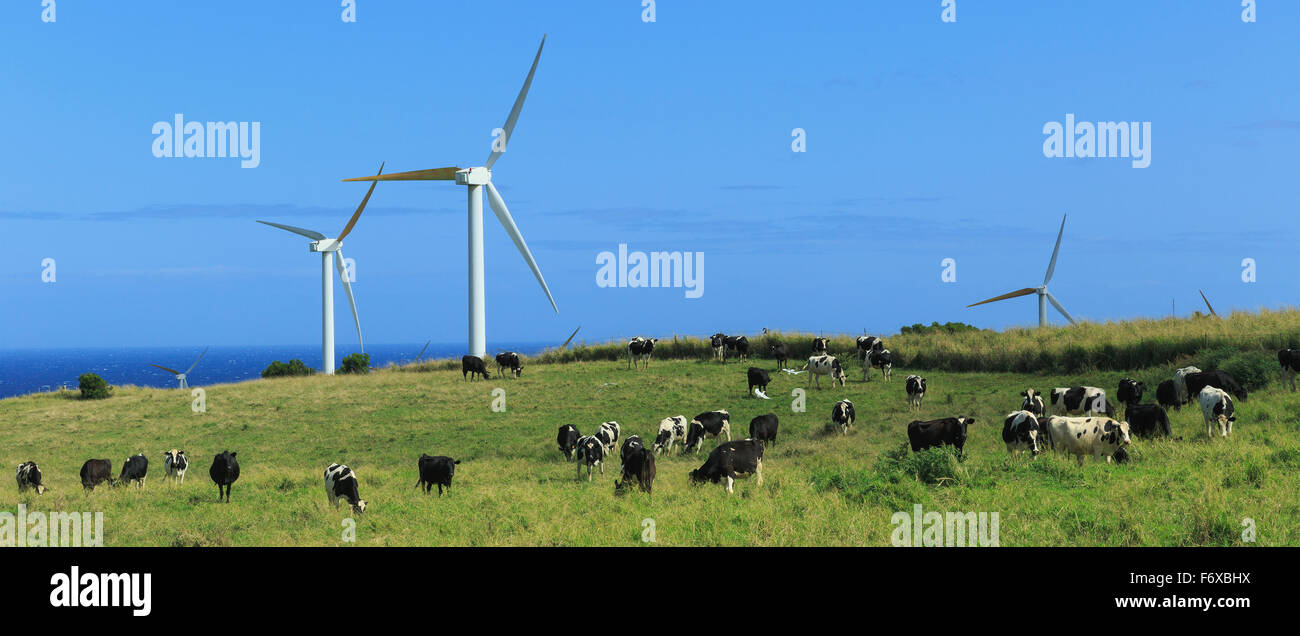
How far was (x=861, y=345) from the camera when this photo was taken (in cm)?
4194

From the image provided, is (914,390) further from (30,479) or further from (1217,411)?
(30,479)

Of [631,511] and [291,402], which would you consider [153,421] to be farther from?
[631,511]

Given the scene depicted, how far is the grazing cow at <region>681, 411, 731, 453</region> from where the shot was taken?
22922mm

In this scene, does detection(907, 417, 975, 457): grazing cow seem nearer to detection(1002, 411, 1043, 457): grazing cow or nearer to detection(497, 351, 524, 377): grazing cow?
detection(1002, 411, 1043, 457): grazing cow

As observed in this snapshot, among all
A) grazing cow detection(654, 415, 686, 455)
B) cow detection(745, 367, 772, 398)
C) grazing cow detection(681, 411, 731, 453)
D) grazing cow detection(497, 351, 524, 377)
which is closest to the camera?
grazing cow detection(654, 415, 686, 455)

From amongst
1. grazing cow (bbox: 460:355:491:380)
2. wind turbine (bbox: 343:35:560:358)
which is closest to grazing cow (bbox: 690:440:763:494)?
grazing cow (bbox: 460:355:491:380)

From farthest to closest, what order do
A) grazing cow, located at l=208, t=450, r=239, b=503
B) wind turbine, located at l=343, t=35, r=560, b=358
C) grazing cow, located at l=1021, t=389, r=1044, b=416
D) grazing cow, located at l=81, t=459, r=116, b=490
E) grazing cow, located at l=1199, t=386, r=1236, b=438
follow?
wind turbine, located at l=343, t=35, r=560, b=358 < grazing cow, located at l=1021, t=389, r=1044, b=416 < grazing cow, located at l=81, t=459, r=116, b=490 < grazing cow, located at l=1199, t=386, r=1236, b=438 < grazing cow, located at l=208, t=450, r=239, b=503

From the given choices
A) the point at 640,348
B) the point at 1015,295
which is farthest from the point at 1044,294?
the point at 640,348

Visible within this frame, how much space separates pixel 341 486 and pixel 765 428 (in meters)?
11.7

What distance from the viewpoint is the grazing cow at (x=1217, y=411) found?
19109mm

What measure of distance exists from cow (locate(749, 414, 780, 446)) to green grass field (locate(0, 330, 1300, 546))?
50cm

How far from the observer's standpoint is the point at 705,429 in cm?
2441

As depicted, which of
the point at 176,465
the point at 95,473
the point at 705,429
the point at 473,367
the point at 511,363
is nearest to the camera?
the point at 95,473
